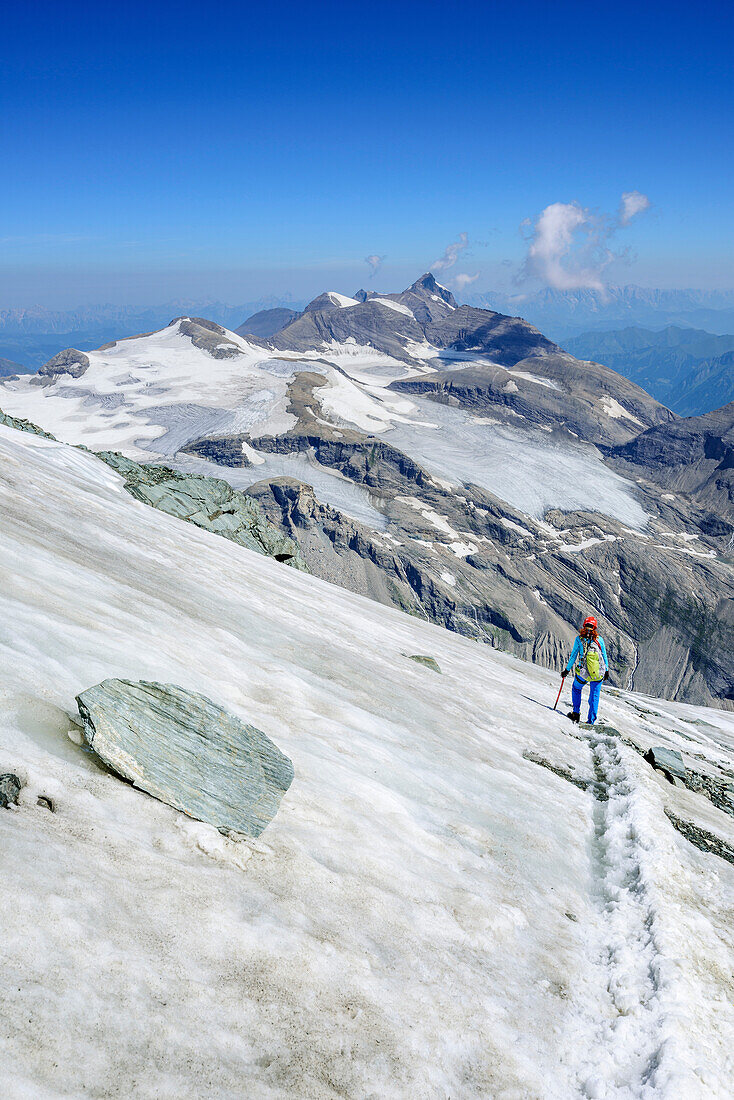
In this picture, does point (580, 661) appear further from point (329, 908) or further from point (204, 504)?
point (204, 504)

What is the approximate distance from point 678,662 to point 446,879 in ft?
502

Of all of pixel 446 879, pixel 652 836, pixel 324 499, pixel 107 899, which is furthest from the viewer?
pixel 324 499

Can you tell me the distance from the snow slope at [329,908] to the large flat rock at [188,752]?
246 millimetres

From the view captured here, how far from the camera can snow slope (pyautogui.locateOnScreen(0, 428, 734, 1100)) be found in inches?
184

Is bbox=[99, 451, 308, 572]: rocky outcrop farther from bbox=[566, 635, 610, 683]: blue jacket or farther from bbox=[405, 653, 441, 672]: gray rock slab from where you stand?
bbox=[566, 635, 610, 683]: blue jacket

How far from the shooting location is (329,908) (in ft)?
21.7

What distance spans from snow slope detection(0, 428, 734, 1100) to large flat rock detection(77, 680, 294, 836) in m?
0.25

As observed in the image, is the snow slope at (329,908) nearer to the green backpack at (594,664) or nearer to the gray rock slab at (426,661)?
the green backpack at (594,664)

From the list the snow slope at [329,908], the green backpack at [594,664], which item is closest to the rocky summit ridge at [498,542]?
the green backpack at [594,664]

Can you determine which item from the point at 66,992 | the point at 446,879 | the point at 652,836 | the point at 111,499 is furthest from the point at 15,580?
the point at 111,499

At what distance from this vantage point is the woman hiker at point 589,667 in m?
16.5

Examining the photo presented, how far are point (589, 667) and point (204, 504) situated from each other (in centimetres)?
Result: 2319

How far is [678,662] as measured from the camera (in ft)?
466

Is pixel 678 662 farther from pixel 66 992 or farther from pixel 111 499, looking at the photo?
pixel 66 992
